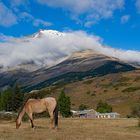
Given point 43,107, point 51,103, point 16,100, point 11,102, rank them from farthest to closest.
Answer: point 16,100
point 11,102
point 43,107
point 51,103

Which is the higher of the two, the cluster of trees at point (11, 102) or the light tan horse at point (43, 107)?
the cluster of trees at point (11, 102)

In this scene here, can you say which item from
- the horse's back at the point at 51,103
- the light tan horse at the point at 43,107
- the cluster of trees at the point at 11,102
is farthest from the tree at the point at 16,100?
the horse's back at the point at 51,103

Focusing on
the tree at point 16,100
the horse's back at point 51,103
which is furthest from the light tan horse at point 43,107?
the tree at point 16,100

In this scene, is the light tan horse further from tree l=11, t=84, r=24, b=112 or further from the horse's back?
tree l=11, t=84, r=24, b=112

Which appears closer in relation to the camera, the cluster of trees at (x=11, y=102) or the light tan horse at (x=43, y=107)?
the light tan horse at (x=43, y=107)

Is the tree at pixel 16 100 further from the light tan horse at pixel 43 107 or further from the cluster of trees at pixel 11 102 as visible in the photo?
the light tan horse at pixel 43 107

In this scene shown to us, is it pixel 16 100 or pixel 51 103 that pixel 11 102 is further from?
pixel 51 103

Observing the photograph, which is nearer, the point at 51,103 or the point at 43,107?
the point at 51,103

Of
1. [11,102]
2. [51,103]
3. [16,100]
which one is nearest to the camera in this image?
[51,103]

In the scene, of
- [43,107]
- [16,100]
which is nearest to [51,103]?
[43,107]

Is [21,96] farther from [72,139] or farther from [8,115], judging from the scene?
[72,139]

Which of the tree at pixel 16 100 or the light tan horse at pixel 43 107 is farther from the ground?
the tree at pixel 16 100

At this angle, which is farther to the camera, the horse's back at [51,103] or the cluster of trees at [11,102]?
the cluster of trees at [11,102]

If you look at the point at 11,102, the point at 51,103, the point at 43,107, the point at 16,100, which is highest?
the point at 16,100
